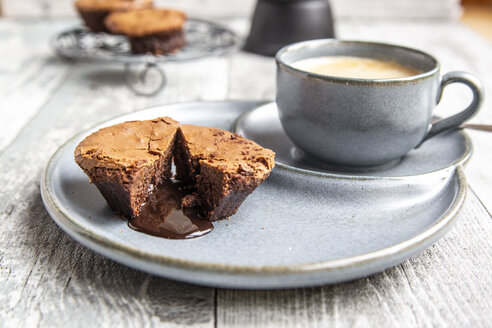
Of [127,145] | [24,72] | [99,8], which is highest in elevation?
[127,145]

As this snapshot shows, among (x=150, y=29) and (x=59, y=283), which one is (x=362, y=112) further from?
(x=150, y=29)

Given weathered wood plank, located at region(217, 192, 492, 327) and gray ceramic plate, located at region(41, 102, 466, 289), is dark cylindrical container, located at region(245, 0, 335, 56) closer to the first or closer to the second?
gray ceramic plate, located at region(41, 102, 466, 289)

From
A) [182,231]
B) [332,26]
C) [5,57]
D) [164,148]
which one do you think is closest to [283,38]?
[332,26]

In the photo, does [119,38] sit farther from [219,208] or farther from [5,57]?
[219,208]

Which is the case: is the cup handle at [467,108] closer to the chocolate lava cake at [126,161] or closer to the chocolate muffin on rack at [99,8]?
the chocolate lava cake at [126,161]

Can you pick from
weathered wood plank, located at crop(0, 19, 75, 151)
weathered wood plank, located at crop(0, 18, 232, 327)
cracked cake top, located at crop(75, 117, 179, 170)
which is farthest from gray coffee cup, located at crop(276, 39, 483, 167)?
weathered wood plank, located at crop(0, 19, 75, 151)

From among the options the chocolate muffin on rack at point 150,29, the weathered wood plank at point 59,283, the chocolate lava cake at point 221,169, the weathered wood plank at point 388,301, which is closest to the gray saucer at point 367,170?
the chocolate lava cake at point 221,169

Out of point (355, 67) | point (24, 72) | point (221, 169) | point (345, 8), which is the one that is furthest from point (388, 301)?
point (345, 8)
